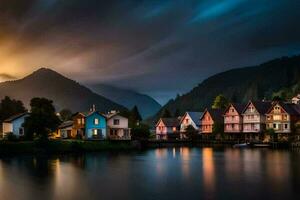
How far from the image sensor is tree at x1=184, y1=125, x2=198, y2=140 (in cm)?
12519

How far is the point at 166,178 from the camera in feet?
144

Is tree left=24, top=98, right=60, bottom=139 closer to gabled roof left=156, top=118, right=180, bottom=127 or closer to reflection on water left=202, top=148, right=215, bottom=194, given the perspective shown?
reflection on water left=202, top=148, right=215, bottom=194

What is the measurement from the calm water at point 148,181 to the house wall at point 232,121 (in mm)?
63500

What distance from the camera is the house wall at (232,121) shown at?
12081 centimetres

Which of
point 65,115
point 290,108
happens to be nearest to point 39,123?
point 290,108

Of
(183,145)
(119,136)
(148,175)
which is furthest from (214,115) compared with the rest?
(148,175)

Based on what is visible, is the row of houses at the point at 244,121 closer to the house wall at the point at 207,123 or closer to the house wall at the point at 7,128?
the house wall at the point at 207,123

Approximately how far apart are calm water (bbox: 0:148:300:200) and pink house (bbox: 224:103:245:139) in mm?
63537

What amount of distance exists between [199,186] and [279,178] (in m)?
9.18

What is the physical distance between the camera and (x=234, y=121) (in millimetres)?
121500

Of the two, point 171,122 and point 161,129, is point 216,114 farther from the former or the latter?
point 161,129

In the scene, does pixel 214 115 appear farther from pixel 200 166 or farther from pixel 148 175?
pixel 148 175

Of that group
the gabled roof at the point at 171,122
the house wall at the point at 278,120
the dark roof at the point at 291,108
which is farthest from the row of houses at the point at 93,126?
the gabled roof at the point at 171,122

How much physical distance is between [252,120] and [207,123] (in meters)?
16.7
